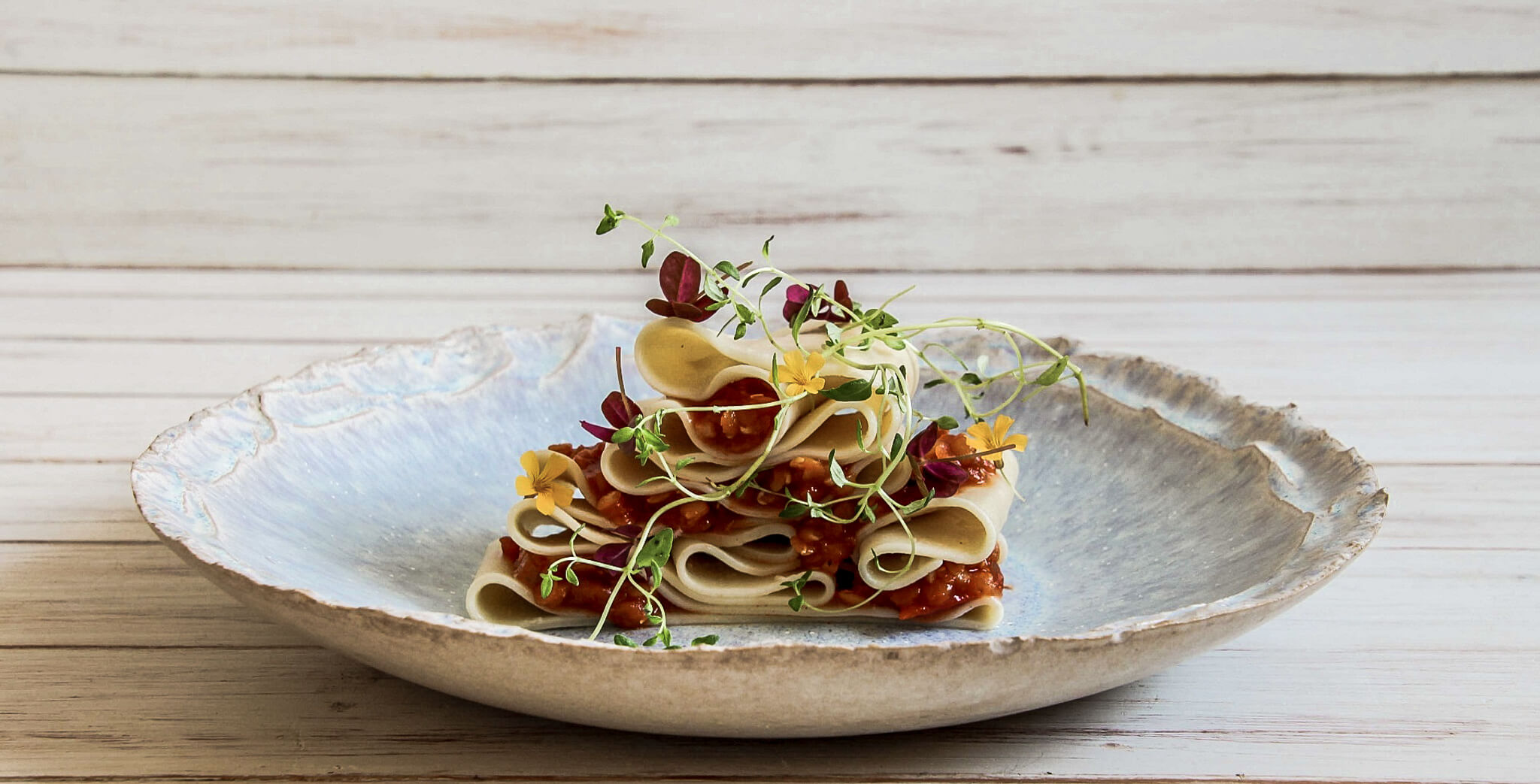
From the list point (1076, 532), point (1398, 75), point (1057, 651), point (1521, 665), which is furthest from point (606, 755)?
point (1398, 75)

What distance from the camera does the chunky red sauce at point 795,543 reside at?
54.9 inches

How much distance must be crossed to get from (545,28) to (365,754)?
252 centimetres

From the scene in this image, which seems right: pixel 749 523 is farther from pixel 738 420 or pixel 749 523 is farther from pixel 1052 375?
pixel 1052 375

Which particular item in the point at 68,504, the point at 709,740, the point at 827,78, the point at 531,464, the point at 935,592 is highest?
the point at 827,78

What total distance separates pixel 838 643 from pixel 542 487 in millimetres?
334

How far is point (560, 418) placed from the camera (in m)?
1.89

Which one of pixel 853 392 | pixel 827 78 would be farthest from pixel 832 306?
pixel 827 78

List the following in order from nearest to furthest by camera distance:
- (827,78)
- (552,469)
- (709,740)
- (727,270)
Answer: (709,740) < (727,270) < (552,469) < (827,78)

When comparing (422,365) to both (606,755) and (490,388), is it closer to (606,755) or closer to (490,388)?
(490,388)

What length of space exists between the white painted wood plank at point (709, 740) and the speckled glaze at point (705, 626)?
0.29 feet

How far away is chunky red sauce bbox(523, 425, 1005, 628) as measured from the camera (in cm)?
139

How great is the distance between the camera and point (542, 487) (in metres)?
1.43

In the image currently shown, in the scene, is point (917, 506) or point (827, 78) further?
point (827, 78)

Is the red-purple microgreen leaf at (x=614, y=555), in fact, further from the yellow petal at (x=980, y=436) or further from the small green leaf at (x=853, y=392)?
the yellow petal at (x=980, y=436)
